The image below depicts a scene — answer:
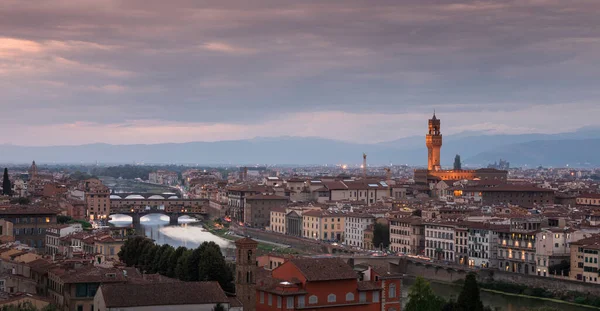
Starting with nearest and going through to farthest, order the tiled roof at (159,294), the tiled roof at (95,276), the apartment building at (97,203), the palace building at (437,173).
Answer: the tiled roof at (159,294) → the tiled roof at (95,276) → the apartment building at (97,203) → the palace building at (437,173)

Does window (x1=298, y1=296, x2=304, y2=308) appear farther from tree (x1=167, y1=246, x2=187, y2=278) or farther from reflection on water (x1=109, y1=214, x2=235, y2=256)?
reflection on water (x1=109, y1=214, x2=235, y2=256)

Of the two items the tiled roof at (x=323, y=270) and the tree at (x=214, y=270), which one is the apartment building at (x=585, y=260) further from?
the tiled roof at (x=323, y=270)

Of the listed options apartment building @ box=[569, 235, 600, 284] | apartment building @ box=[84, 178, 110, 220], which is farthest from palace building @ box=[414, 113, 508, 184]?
apartment building @ box=[569, 235, 600, 284]

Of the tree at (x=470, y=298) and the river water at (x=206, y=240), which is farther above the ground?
the tree at (x=470, y=298)

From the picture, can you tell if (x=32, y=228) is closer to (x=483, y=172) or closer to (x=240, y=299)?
(x=240, y=299)

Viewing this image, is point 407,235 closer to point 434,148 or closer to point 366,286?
point 366,286

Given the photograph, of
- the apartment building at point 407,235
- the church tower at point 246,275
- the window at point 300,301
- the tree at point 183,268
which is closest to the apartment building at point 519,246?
the apartment building at point 407,235
